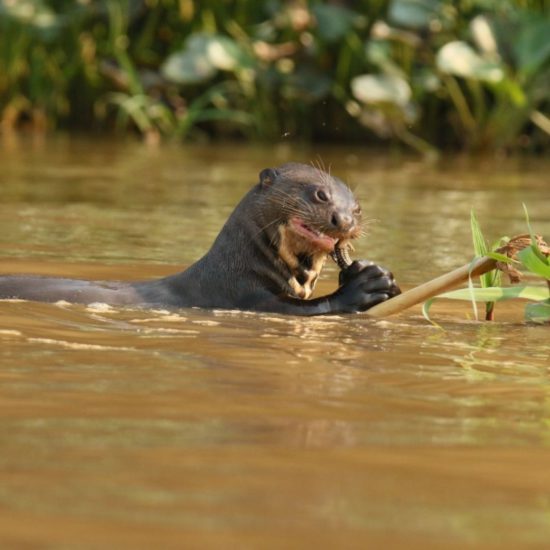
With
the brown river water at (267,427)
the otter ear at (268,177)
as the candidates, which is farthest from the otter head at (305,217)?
the brown river water at (267,427)

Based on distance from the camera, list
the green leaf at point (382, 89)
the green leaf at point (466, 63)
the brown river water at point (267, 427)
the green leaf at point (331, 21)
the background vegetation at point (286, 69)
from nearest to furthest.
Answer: the brown river water at point (267, 427) < the green leaf at point (466, 63) < the green leaf at point (382, 89) < the background vegetation at point (286, 69) < the green leaf at point (331, 21)

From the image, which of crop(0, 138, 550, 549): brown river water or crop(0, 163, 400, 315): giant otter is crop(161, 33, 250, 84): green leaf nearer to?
crop(0, 138, 550, 549): brown river water

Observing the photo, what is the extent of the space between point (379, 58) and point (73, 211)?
12.4ft

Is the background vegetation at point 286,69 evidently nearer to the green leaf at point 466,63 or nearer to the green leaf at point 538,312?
the green leaf at point 466,63

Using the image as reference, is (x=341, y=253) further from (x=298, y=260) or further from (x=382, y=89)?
(x=382, y=89)

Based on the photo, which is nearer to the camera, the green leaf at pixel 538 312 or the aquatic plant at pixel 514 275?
the aquatic plant at pixel 514 275

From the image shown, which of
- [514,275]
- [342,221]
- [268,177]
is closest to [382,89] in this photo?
[268,177]

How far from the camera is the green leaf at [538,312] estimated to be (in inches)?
160

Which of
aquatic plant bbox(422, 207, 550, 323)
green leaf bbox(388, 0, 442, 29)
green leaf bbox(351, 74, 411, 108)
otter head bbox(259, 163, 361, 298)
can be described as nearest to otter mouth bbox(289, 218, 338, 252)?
otter head bbox(259, 163, 361, 298)

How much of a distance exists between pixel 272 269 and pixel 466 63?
551cm

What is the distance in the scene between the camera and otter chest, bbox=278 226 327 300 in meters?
4.43

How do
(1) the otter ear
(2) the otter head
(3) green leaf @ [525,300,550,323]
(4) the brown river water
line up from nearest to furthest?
(4) the brown river water → (3) green leaf @ [525,300,550,323] → (2) the otter head → (1) the otter ear

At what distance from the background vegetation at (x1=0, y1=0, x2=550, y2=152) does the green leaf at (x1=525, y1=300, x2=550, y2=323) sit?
5567 millimetres

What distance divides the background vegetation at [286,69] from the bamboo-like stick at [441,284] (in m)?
5.65
